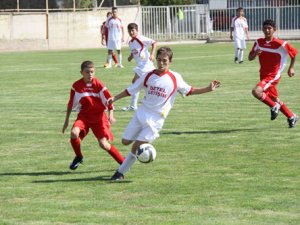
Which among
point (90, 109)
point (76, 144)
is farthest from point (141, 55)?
point (76, 144)

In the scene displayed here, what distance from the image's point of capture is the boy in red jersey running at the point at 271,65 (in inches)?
635

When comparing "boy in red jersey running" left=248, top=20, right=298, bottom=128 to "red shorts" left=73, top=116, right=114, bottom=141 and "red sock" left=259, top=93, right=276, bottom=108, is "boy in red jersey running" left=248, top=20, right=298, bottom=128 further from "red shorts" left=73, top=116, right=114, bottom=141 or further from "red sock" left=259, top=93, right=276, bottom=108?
"red shorts" left=73, top=116, right=114, bottom=141

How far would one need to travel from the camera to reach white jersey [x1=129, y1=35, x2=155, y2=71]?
2016 cm

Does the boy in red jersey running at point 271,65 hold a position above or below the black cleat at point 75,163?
above

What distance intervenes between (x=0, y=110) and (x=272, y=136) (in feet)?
24.0

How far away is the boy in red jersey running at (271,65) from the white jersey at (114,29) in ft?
65.9

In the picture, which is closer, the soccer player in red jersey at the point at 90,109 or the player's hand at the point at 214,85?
the player's hand at the point at 214,85

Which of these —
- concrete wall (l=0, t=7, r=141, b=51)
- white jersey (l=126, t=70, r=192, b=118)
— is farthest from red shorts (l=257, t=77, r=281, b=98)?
concrete wall (l=0, t=7, r=141, b=51)

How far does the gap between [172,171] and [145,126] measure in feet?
3.52

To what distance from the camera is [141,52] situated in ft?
66.7

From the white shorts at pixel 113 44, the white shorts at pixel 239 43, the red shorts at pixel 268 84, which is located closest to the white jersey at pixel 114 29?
the white shorts at pixel 113 44

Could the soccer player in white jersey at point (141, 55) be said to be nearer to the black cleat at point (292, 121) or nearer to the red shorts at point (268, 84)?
the red shorts at point (268, 84)

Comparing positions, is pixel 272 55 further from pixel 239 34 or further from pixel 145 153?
pixel 239 34

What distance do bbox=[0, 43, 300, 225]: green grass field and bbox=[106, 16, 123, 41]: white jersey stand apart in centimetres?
1426
